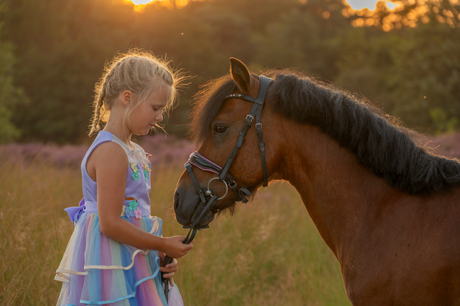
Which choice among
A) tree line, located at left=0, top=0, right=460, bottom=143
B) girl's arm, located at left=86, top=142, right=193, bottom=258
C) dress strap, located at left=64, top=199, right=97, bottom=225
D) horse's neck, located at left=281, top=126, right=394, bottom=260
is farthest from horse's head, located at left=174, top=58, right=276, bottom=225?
tree line, located at left=0, top=0, right=460, bottom=143

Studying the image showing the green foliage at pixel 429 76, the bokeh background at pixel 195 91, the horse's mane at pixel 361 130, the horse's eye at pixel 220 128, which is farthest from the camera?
the green foliage at pixel 429 76

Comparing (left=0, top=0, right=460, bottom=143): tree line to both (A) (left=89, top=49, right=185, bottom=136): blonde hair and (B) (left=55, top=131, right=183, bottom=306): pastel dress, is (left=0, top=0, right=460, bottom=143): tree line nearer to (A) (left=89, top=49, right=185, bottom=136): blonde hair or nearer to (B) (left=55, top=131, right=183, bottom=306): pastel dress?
(A) (left=89, top=49, right=185, bottom=136): blonde hair

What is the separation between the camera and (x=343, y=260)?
81.4 inches

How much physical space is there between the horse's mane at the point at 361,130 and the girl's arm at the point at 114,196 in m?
0.64

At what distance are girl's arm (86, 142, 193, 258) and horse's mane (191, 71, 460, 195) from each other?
0.64 meters

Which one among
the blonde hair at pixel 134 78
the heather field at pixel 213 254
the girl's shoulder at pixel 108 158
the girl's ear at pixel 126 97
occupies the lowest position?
the heather field at pixel 213 254

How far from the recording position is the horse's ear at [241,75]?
208cm

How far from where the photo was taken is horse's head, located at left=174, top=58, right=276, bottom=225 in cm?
214

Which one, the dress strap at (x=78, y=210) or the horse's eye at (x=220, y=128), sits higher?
the horse's eye at (x=220, y=128)

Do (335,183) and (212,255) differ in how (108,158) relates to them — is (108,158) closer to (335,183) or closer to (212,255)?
(335,183)

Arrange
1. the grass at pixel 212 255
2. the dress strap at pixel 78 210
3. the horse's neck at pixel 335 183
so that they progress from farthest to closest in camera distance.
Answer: the grass at pixel 212 255 < the horse's neck at pixel 335 183 < the dress strap at pixel 78 210

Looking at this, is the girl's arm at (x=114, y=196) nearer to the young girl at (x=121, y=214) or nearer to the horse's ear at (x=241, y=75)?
the young girl at (x=121, y=214)

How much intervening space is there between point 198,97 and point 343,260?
1.52 meters

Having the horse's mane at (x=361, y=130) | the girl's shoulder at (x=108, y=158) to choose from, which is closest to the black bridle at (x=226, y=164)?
the horse's mane at (x=361, y=130)
